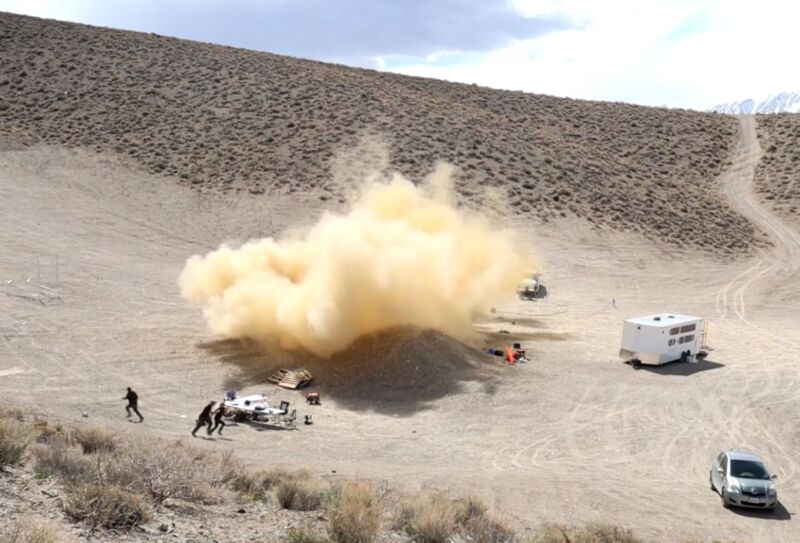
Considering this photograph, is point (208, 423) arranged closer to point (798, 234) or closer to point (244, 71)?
point (798, 234)

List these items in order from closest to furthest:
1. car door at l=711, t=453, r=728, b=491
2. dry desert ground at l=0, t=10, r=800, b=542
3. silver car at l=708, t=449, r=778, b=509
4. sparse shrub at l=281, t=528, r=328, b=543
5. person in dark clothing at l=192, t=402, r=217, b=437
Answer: sparse shrub at l=281, t=528, r=328, b=543 < silver car at l=708, t=449, r=778, b=509 < car door at l=711, t=453, r=728, b=491 < dry desert ground at l=0, t=10, r=800, b=542 < person in dark clothing at l=192, t=402, r=217, b=437

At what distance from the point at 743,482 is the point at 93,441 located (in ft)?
44.8

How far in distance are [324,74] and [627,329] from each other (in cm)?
5394

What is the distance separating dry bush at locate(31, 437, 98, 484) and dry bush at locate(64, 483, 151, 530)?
4.28 feet

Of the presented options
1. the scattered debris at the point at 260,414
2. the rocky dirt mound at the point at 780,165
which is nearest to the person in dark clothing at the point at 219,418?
the scattered debris at the point at 260,414

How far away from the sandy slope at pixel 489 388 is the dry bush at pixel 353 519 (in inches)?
220

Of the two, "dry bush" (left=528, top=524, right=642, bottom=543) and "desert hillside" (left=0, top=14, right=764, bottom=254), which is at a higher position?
"desert hillside" (left=0, top=14, right=764, bottom=254)


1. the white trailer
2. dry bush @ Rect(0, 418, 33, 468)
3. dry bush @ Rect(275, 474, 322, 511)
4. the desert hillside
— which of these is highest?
the desert hillside

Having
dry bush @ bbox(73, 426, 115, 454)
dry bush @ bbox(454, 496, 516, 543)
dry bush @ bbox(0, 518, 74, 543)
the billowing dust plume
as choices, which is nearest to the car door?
dry bush @ bbox(454, 496, 516, 543)

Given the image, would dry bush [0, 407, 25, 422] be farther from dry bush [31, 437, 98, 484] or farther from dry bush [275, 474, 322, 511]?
dry bush [275, 474, 322, 511]

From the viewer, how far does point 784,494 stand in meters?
19.3

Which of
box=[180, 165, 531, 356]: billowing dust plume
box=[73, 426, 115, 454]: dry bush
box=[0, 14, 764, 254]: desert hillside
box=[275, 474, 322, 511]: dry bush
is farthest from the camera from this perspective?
box=[0, 14, 764, 254]: desert hillside

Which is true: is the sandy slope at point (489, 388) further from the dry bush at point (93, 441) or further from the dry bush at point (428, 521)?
the dry bush at point (93, 441)

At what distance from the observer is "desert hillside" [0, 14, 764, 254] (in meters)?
58.0
